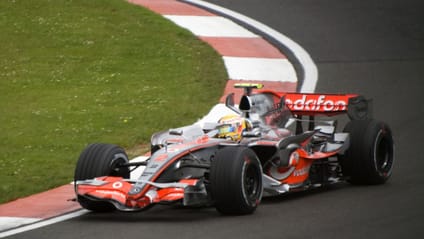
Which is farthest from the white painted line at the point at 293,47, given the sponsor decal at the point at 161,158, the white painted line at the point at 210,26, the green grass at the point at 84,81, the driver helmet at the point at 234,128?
the sponsor decal at the point at 161,158

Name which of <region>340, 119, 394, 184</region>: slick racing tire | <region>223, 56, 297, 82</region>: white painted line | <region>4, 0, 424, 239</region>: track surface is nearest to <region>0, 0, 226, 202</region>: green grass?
<region>223, 56, 297, 82</region>: white painted line

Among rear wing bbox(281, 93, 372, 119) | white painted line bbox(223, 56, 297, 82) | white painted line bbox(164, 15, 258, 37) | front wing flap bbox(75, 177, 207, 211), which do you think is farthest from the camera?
white painted line bbox(164, 15, 258, 37)

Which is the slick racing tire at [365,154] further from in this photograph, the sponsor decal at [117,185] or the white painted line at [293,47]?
the white painted line at [293,47]

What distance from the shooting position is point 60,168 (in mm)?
12539

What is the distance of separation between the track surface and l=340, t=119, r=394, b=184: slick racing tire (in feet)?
0.41

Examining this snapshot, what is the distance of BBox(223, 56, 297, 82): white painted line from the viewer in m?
16.6

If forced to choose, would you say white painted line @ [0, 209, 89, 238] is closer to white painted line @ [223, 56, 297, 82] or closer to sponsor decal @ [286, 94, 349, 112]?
sponsor decal @ [286, 94, 349, 112]

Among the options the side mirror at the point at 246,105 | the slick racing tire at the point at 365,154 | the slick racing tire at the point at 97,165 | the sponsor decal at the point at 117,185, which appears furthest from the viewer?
the slick racing tire at the point at 365,154

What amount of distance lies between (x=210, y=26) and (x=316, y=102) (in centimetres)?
765

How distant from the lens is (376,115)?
588 inches

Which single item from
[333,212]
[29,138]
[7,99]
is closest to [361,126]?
[333,212]

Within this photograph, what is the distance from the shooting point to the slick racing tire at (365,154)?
11.4 metres

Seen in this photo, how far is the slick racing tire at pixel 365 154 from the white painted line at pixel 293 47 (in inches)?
169

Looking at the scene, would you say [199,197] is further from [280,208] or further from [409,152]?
[409,152]
